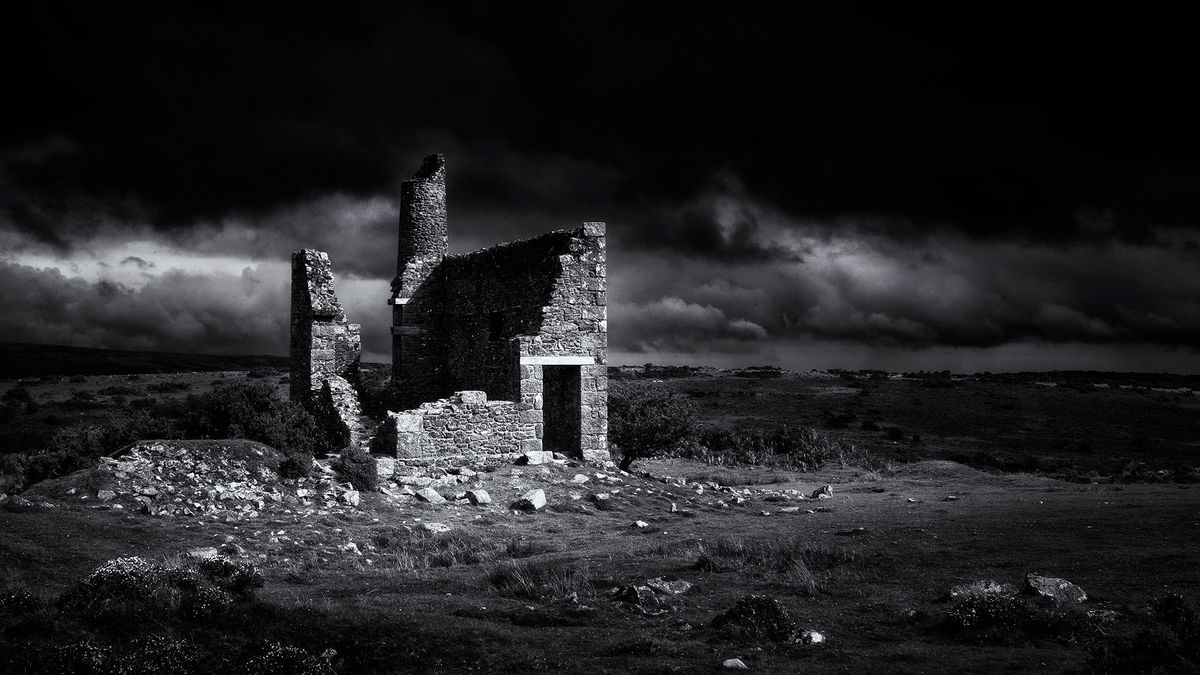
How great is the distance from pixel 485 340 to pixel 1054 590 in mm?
18526

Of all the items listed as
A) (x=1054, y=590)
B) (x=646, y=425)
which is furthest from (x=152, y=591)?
(x=646, y=425)

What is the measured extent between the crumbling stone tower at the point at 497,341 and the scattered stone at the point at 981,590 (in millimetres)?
13823

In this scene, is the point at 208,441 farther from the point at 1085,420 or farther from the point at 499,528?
the point at 1085,420

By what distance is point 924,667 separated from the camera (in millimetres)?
8398

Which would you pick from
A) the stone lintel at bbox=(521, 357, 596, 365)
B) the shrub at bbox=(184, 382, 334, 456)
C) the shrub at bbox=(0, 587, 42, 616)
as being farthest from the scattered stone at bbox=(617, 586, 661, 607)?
the shrub at bbox=(184, 382, 334, 456)

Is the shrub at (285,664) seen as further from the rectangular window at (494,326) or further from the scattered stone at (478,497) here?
the rectangular window at (494,326)

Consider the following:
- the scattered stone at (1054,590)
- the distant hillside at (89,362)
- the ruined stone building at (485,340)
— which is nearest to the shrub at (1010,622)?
the scattered stone at (1054,590)

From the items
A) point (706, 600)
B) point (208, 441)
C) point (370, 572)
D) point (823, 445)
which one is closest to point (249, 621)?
point (370, 572)

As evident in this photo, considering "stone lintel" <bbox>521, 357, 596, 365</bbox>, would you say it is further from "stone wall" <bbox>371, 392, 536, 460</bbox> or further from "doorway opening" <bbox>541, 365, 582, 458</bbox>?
"stone wall" <bbox>371, 392, 536, 460</bbox>

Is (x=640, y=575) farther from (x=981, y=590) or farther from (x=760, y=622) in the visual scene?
(x=981, y=590)

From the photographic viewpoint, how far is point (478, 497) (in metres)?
19.4

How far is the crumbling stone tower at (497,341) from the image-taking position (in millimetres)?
22609

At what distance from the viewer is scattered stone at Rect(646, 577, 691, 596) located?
37.8 ft

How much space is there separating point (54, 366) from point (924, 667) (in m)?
94.2
